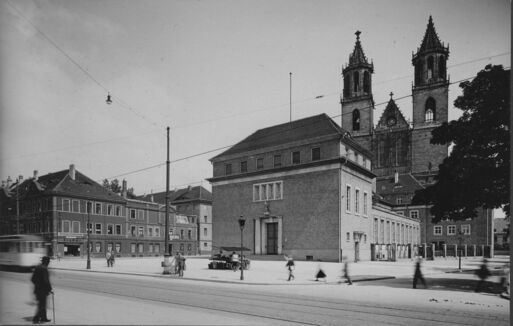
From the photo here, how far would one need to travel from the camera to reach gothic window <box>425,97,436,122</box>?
8469 cm

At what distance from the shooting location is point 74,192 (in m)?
10.6

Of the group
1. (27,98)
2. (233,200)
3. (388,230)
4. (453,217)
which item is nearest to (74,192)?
(27,98)

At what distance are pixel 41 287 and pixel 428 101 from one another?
290 ft

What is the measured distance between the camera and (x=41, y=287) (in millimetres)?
8336

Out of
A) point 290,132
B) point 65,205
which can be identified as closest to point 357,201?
point 290,132

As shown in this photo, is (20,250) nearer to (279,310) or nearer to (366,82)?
(279,310)

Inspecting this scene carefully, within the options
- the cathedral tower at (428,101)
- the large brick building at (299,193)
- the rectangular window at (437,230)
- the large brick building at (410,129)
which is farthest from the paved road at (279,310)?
the cathedral tower at (428,101)

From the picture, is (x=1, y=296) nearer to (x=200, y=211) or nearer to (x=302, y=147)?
(x=302, y=147)

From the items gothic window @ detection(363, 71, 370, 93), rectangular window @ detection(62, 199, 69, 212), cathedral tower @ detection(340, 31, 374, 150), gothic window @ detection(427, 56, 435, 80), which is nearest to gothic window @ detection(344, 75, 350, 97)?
cathedral tower @ detection(340, 31, 374, 150)

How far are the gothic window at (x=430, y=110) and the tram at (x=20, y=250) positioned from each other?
283ft

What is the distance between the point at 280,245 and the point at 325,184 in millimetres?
8575

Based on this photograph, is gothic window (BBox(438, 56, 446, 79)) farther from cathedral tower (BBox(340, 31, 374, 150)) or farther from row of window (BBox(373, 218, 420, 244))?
row of window (BBox(373, 218, 420, 244))

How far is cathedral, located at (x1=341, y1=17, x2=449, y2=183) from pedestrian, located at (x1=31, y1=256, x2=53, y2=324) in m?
81.1

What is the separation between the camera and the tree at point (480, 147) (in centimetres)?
1582
